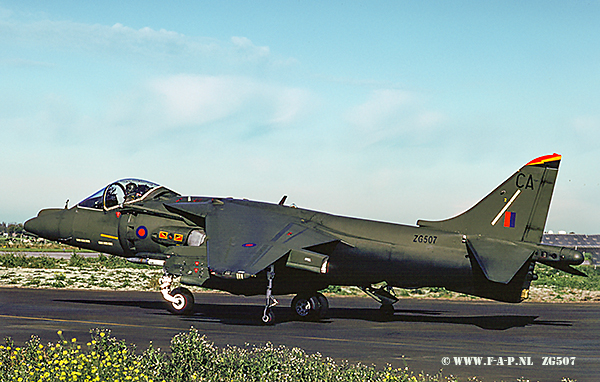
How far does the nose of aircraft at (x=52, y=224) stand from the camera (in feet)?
73.0

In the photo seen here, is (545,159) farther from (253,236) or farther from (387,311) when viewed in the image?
(253,236)

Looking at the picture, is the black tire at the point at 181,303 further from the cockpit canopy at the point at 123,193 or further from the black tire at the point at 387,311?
the black tire at the point at 387,311

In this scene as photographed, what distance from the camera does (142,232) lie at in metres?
20.8

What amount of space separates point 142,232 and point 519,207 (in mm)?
12505

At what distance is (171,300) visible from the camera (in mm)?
19844

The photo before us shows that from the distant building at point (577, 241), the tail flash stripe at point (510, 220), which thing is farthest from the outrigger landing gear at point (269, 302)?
the distant building at point (577, 241)

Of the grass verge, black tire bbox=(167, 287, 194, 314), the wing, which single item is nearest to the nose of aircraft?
the wing

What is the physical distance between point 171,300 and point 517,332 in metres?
10.9

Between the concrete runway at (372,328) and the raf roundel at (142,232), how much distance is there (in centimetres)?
258

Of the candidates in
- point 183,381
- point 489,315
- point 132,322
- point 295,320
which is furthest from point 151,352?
point 489,315

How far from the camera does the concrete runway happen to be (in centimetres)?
1233

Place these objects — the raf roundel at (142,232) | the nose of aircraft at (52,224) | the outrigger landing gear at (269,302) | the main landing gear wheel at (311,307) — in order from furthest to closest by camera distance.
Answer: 1. the nose of aircraft at (52,224)
2. the raf roundel at (142,232)
3. the main landing gear wheel at (311,307)
4. the outrigger landing gear at (269,302)

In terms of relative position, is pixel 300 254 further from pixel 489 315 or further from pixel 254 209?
pixel 489 315

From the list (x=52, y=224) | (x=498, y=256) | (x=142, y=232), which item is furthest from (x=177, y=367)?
(x=52, y=224)
